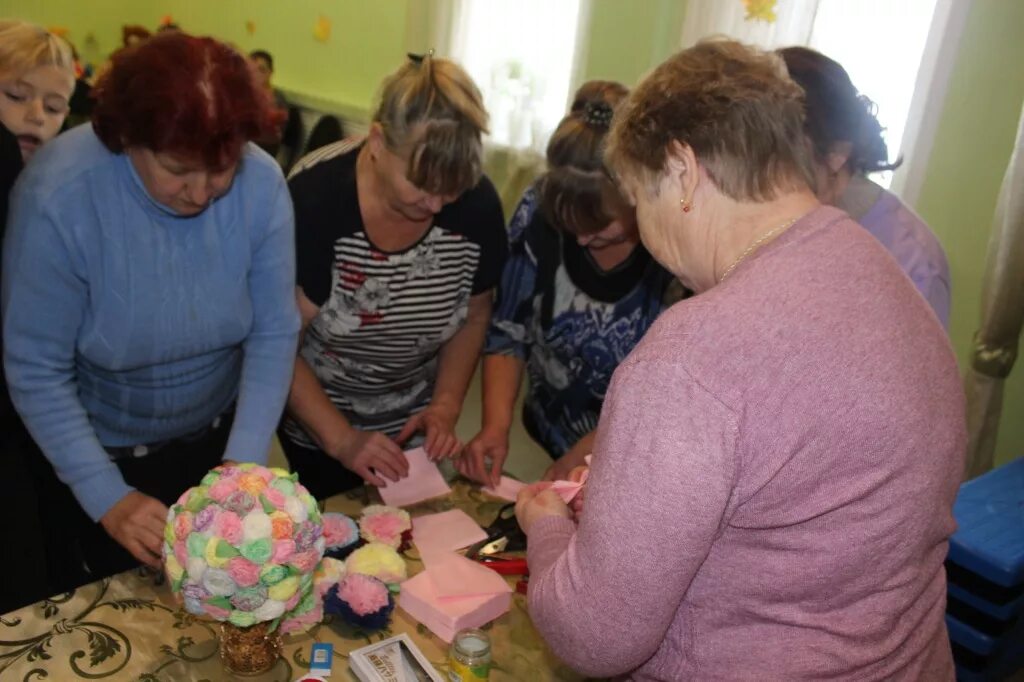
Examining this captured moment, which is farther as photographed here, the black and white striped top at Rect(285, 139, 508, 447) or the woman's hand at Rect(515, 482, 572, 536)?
the black and white striped top at Rect(285, 139, 508, 447)

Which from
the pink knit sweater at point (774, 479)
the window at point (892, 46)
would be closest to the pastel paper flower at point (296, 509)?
the pink knit sweater at point (774, 479)

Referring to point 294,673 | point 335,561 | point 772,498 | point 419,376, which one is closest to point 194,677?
point 294,673

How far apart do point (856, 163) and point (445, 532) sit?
953 millimetres

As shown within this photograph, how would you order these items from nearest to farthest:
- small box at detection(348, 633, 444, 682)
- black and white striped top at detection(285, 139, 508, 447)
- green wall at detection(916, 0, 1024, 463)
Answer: small box at detection(348, 633, 444, 682), black and white striped top at detection(285, 139, 508, 447), green wall at detection(916, 0, 1024, 463)

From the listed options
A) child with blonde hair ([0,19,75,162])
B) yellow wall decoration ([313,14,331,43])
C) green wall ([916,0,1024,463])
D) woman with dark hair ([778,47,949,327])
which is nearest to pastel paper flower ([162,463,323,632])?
woman with dark hair ([778,47,949,327])

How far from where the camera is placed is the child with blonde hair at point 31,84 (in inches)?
82.0

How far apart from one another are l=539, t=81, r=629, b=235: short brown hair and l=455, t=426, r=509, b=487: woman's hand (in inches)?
18.8

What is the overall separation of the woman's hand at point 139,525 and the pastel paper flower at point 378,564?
0.98 ft

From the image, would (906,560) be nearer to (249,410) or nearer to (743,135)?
(743,135)

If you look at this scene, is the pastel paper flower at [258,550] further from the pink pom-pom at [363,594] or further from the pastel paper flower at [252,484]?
the pink pom-pom at [363,594]

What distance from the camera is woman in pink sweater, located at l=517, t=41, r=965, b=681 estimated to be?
84 centimetres

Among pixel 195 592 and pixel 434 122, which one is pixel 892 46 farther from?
pixel 195 592

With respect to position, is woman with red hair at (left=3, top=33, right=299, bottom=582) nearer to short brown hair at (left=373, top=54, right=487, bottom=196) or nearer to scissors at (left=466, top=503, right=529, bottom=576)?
short brown hair at (left=373, top=54, right=487, bottom=196)

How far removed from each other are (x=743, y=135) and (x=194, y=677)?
3.18 feet
